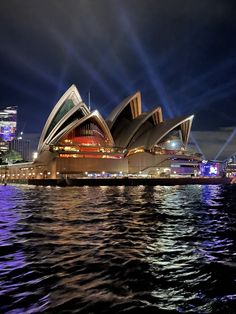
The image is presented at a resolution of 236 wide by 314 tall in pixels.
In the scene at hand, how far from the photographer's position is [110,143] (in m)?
88.0

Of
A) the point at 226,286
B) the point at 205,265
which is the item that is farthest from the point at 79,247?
the point at 226,286

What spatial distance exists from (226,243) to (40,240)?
570cm

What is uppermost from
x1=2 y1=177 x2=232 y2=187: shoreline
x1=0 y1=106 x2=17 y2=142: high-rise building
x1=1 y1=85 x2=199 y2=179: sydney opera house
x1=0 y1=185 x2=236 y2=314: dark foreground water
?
x1=0 y1=106 x2=17 y2=142: high-rise building

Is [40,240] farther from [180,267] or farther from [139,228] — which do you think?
[180,267]

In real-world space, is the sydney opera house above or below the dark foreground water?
above

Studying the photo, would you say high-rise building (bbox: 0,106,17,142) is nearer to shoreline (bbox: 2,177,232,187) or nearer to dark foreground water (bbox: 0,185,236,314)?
shoreline (bbox: 2,177,232,187)

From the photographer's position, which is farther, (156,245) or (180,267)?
(156,245)

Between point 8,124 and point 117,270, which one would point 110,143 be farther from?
point 8,124

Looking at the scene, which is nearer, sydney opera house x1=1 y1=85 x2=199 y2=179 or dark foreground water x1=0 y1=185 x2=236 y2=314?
dark foreground water x1=0 y1=185 x2=236 y2=314

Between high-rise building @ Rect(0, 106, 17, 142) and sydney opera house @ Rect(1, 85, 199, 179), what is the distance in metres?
74.0

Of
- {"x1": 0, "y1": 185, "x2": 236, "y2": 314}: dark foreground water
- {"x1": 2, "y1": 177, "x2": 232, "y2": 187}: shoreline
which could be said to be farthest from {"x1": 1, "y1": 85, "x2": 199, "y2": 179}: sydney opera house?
{"x1": 0, "y1": 185, "x2": 236, "y2": 314}: dark foreground water

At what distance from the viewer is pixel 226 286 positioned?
17.7 feet

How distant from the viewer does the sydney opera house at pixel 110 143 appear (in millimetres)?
79000

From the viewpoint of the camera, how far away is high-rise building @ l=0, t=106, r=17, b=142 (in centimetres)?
16688
